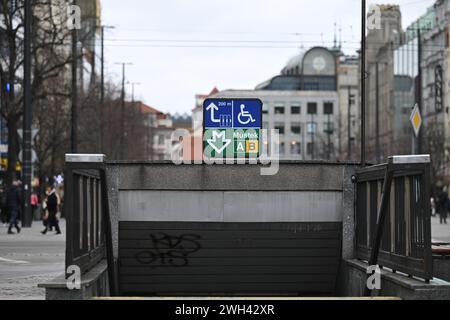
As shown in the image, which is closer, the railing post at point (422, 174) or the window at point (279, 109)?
the railing post at point (422, 174)

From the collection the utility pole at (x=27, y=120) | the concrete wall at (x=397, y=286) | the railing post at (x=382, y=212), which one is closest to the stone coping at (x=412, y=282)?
the concrete wall at (x=397, y=286)

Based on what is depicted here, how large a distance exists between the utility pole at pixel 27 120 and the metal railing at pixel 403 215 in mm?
28557

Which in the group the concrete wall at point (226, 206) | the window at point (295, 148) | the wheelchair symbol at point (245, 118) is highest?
the window at point (295, 148)

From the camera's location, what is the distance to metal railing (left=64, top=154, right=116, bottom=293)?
12.2 metres

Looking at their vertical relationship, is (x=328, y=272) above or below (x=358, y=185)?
below

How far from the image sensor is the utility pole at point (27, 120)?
42188mm

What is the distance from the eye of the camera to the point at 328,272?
18641 millimetres

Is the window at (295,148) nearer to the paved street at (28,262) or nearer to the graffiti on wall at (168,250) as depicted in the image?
the paved street at (28,262)

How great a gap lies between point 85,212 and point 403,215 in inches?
157

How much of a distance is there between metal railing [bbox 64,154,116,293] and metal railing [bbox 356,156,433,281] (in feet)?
→ 11.5

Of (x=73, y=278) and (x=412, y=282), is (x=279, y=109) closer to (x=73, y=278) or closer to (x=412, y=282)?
(x=412, y=282)
